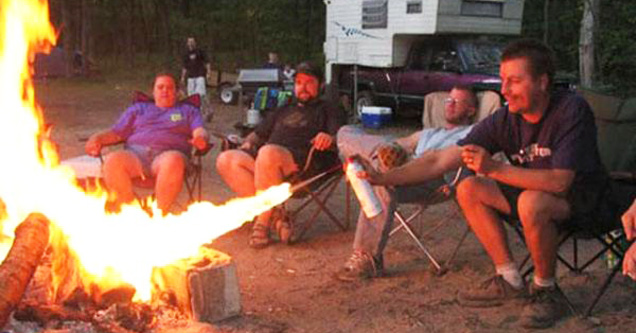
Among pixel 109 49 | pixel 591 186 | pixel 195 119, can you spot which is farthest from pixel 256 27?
pixel 591 186

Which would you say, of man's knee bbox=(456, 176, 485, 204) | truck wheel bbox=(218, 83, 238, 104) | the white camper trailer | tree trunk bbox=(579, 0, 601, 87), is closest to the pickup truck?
the white camper trailer

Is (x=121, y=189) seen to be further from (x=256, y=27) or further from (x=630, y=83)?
(x=256, y=27)

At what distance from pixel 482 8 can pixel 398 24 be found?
5.03ft

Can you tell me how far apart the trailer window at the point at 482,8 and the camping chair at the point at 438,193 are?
6956 mm

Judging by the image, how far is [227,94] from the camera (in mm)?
16391

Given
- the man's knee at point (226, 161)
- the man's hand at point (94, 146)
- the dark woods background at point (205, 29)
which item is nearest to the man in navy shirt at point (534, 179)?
the man's knee at point (226, 161)

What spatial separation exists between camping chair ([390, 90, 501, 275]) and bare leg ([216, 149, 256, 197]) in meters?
1.07

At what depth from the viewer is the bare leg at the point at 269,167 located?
4.69 meters

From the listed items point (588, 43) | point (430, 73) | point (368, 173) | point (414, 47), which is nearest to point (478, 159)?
point (368, 173)

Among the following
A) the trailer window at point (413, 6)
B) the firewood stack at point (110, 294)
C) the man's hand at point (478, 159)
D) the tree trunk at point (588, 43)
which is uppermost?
the trailer window at point (413, 6)

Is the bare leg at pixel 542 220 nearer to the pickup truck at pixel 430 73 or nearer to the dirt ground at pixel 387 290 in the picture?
the dirt ground at pixel 387 290

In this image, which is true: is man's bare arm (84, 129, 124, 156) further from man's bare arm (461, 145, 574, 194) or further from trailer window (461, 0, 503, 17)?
trailer window (461, 0, 503, 17)

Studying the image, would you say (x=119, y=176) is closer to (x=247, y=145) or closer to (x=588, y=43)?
(x=247, y=145)

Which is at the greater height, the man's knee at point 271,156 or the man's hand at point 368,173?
the man's hand at point 368,173
